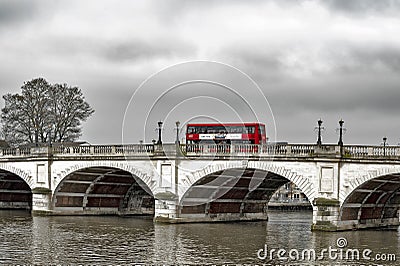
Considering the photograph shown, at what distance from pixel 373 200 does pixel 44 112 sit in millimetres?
40092

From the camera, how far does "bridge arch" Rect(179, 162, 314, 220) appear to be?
172ft

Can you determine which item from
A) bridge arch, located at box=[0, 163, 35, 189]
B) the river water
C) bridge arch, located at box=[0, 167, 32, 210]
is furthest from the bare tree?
the river water

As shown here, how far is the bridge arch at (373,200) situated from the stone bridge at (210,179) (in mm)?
76

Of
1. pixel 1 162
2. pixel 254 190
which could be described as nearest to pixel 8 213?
pixel 1 162

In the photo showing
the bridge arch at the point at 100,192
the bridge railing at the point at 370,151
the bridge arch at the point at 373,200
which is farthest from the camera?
the bridge arch at the point at 100,192

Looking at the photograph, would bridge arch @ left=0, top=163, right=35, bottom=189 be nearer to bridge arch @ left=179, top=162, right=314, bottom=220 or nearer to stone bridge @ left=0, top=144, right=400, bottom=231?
stone bridge @ left=0, top=144, right=400, bottom=231

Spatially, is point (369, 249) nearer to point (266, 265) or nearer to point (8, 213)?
point (266, 265)

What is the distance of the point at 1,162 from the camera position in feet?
225

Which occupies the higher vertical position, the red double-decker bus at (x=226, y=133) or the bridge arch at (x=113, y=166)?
the red double-decker bus at (x=226, y=133)

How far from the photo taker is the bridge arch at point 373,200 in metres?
49.1

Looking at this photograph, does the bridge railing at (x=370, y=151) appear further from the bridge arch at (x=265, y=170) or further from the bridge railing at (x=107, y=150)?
the bridge railing at (x=107, y=150)

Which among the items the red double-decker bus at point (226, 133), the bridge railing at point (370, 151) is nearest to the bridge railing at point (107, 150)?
the red double-decker bus at point (226, 133)

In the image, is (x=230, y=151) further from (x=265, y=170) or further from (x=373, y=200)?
(x=373, y=200)

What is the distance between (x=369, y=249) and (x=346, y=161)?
832 centimetres
